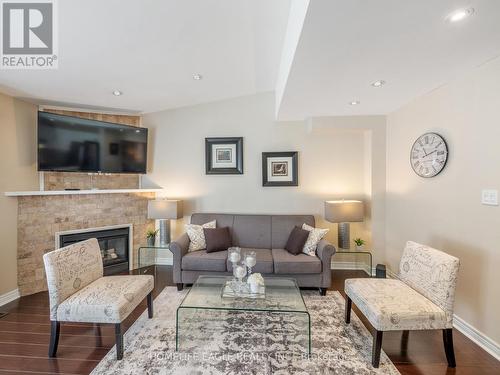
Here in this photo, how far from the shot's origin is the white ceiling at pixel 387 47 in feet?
4.51

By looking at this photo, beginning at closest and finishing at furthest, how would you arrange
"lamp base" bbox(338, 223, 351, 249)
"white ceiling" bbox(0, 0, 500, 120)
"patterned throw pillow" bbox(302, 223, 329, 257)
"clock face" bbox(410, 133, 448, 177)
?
"white ceiling" bbox(0, 0, 500, 120), "clock face" bbox(410, 133, 448, 177), "patterned throw pillow" bbox(302, 223, 329, 257), "lamp base" bbox(338, 223, 351, 249)

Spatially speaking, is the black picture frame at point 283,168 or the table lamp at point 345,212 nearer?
the table lamp at point 345,212

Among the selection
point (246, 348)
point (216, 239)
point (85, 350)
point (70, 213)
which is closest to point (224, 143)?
point (216, 239)

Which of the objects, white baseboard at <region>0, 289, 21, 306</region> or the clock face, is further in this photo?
white baseboard at <region>0, 289, 21, 306</region>

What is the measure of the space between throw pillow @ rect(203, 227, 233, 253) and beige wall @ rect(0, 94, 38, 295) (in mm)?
2324

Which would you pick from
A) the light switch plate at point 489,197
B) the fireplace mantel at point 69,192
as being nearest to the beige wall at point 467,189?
the light switch plate at point 489,197

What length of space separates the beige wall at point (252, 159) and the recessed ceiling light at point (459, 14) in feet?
7.48

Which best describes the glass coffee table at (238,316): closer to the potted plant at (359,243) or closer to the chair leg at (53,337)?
the chair leg at (53,337)

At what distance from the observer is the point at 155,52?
7.89 ft

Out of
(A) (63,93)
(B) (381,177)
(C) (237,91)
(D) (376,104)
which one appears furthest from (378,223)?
(A) (63,93)

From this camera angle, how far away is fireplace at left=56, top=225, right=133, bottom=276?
354 cm

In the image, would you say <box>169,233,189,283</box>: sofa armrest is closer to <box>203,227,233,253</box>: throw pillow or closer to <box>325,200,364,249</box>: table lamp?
<box>203,227,233,253</box>: throw pillow

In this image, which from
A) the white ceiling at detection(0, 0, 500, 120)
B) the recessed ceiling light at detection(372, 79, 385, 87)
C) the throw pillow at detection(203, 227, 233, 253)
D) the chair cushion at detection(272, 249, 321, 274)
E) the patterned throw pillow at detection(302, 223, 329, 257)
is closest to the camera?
the white ceiling at detection(0, 0, 500, 120)

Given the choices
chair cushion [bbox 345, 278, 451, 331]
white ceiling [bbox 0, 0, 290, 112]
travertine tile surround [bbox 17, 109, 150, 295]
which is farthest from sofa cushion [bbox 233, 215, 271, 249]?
white ceiling [bbox 0, 0, 290, 112]
